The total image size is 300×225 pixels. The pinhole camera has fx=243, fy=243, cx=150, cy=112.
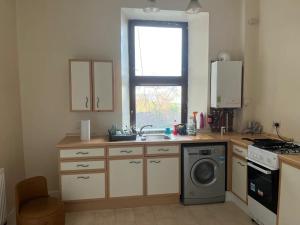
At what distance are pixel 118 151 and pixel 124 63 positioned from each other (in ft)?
4.73

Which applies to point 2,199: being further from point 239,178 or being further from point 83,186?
point 239,178

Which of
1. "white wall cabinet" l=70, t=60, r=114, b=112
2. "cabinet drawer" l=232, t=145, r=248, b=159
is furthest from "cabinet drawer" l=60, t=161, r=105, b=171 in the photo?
"cabinet drawer" l=232, t=145, r=248, b=159

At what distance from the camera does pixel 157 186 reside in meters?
3.26

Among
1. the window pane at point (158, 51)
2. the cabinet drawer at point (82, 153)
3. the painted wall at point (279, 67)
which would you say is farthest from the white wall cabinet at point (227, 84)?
the cabinet drawer at point (82, 153)

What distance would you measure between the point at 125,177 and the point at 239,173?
1484 millimetres

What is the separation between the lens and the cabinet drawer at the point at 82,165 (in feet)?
Answer: 9.90

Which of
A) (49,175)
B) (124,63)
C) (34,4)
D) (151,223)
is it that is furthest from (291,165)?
(34,4)

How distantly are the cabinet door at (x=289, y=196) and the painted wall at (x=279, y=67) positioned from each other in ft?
2.61

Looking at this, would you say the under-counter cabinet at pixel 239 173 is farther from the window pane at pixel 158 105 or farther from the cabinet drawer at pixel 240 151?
the window pane at pixel 158 105

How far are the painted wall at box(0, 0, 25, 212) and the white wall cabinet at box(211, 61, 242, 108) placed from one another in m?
2.76

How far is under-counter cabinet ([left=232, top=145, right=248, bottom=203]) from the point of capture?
3.04 meters

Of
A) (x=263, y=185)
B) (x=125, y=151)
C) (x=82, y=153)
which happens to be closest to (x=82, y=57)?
(x=82, y=153)

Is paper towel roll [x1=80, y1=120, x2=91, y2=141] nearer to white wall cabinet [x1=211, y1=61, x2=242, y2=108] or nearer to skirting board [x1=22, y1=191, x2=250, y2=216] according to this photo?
skirting board [x1=22, y1=191, x2=250, y2=216]

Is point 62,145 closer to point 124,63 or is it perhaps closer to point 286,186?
point 124,63
